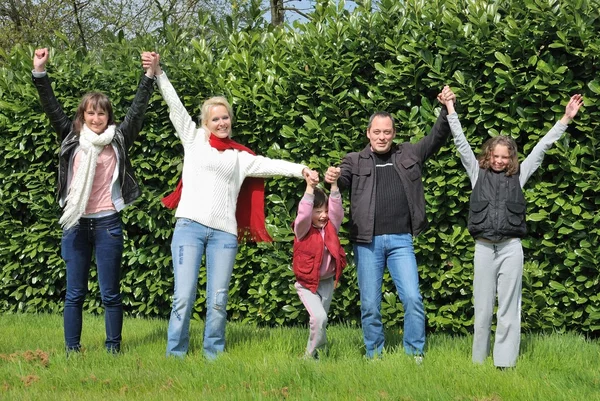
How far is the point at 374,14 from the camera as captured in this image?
6.19m

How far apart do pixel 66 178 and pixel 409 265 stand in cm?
262

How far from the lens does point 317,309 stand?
5.11 m

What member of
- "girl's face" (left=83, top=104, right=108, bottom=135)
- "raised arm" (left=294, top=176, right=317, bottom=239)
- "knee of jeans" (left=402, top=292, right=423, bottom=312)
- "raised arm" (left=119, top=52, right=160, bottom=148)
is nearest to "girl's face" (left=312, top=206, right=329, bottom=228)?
"raised arm" (left=294, top=176, right=317, bottom=239)

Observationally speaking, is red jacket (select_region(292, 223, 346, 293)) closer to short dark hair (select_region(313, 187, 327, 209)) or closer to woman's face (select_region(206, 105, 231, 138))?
short dark hair (select_region(313, 187, 327, 209))

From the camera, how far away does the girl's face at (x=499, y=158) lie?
16.3 ft

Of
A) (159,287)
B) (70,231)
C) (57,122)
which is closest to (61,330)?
(159,287)

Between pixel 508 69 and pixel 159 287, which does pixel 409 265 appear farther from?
pixel 159 287

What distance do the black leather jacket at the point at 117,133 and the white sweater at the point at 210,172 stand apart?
0.74 feet

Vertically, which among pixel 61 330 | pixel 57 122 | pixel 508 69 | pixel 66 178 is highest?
pixel 508 69

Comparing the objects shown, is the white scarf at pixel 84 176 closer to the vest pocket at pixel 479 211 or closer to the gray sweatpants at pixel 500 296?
the vest pocket at pixel 479 211

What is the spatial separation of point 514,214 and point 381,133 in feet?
3.60

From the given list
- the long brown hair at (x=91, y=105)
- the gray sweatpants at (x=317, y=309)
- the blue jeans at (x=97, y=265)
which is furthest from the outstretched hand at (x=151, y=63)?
the gray sweatpants at (x=317, y=309)

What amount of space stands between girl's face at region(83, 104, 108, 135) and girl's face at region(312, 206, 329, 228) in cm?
172

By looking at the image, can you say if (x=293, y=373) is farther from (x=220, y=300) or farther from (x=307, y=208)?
(x=307, y=208)
